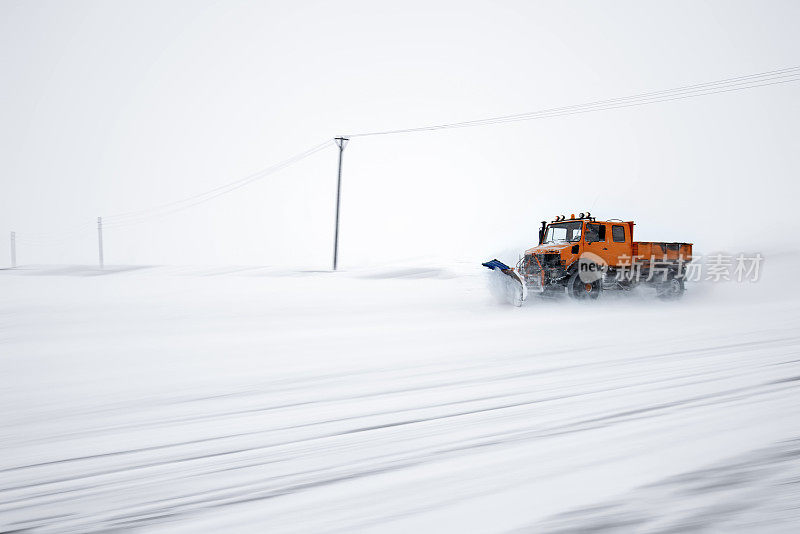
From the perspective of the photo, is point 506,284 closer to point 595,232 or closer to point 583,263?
point 583,263

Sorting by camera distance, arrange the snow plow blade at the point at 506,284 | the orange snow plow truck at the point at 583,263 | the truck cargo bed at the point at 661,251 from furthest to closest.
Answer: the truck cargo bed at the point at 661,251 < the orange snow plow truck at the point at 583,263 < the snow plow blade at the point at 506,284

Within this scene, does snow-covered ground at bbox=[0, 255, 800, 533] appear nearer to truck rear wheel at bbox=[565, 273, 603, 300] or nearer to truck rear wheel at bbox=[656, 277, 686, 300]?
truck rear wheel at bbox=[565, 273, 603, 300]

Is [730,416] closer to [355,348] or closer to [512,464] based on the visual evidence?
[512,464]

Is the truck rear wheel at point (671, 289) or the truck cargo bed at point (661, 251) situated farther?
Answer: the truck rear wheel at point (671, 289)

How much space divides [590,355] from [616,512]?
3491mm

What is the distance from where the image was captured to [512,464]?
105 inches

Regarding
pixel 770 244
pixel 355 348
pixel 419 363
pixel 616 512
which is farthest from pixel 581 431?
pixel 770 244

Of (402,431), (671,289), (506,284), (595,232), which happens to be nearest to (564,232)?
(595,232)

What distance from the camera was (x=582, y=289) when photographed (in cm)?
1225

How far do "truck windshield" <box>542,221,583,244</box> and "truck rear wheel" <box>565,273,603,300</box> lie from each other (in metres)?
1.08

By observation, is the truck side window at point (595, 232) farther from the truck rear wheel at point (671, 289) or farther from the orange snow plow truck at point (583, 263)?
the truck rear wheel at point (671, 289)

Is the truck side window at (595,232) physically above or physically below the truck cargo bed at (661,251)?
above

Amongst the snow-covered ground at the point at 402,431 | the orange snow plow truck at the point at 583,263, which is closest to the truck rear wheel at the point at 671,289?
the orange snow plow truck at the point at 583,263

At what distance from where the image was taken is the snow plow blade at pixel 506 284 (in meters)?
11.7
